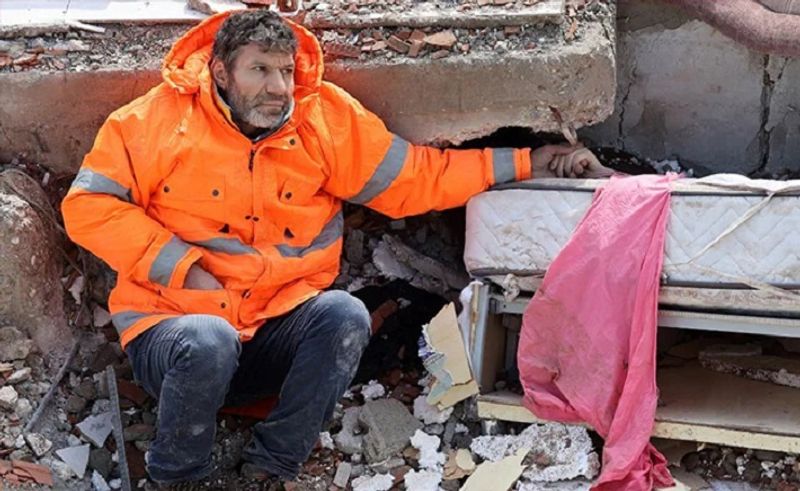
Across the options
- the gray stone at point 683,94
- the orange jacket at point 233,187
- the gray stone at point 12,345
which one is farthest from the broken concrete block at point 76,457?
the gray stone at point 683,94

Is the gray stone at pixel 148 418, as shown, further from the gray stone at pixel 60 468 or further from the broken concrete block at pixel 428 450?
the broken concrete block at pixel 428 450

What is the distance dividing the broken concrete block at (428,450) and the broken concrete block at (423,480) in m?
0.03

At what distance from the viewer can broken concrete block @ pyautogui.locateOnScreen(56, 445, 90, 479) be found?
12.9 feet

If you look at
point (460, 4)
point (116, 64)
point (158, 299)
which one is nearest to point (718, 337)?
point (460, 4)

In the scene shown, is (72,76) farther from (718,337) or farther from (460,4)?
(718,337)

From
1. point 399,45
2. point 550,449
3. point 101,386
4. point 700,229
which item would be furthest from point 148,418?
point 700,229

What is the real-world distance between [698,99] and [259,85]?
6.05ft

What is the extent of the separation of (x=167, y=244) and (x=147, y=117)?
400 millimetres

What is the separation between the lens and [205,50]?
3.88 m

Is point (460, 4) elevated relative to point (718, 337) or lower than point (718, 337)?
elevated

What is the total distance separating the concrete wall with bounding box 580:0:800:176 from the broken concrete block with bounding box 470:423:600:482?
1386 millimetres

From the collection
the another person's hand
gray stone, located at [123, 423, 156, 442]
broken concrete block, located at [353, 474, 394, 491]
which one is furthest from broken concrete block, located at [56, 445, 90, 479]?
the another person's hand

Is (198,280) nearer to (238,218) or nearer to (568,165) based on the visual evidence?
(238,218)

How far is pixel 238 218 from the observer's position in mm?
3803
